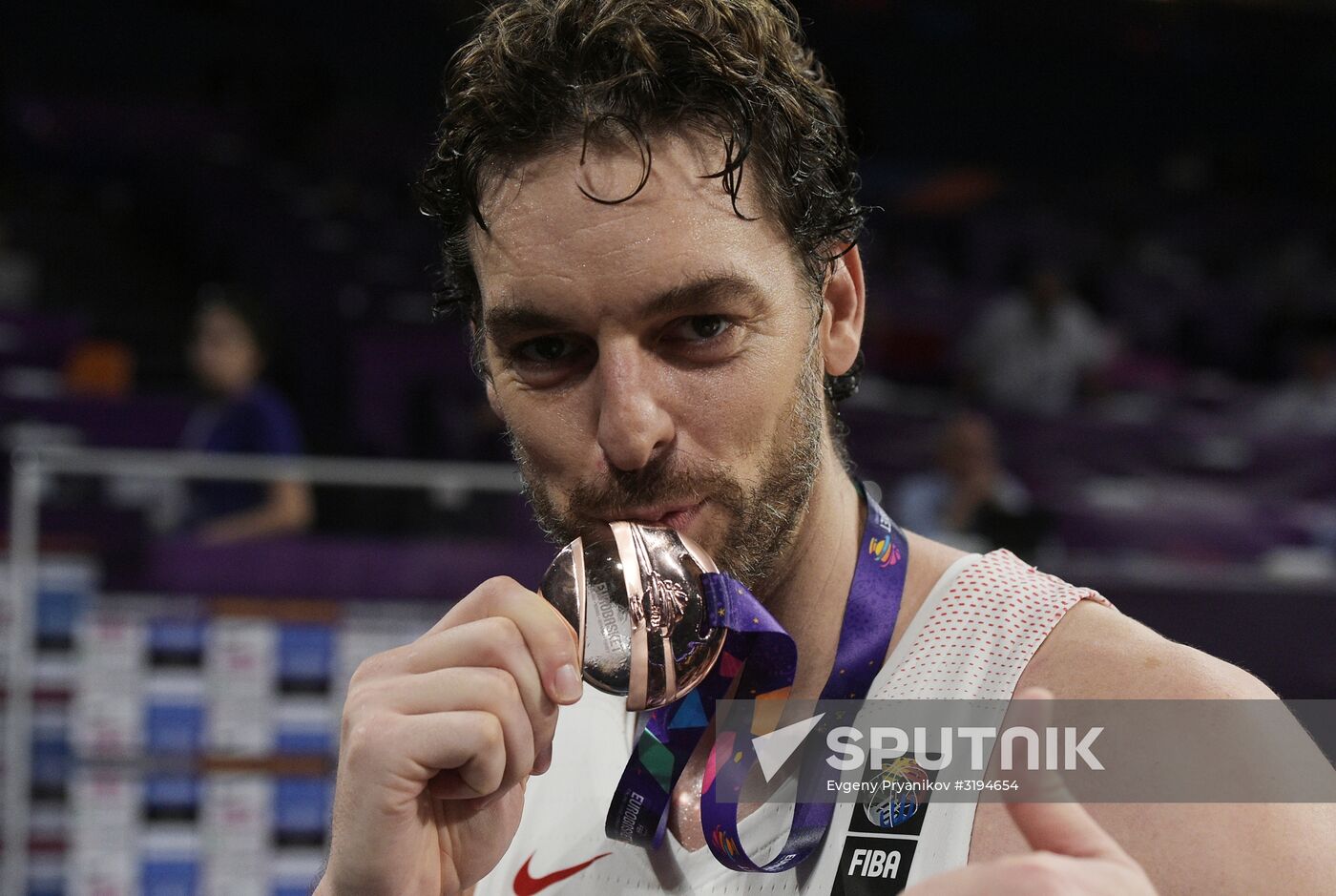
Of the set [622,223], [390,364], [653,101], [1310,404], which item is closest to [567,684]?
[622,223]

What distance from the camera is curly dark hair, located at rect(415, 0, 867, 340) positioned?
150cm

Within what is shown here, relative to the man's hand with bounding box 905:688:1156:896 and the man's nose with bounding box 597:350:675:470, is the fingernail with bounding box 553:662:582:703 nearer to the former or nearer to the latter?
the man's nose with bounding box 597:350:675:470

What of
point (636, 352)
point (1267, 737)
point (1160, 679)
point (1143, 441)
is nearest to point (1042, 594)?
point (1160, 679)

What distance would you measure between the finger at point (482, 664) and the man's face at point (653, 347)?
226mm

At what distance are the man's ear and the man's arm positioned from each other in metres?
0.46

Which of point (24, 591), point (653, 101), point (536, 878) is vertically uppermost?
point (653, 101)

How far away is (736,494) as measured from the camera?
4.82 feet

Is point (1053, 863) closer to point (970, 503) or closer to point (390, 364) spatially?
point (970, 503)

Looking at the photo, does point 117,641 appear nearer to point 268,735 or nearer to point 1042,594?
point 268,735

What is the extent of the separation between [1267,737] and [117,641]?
164 inches

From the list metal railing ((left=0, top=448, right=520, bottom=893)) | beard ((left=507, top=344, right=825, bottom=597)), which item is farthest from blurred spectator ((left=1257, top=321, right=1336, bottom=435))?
beard ((left=507, top=344, right=825, bottom=597))

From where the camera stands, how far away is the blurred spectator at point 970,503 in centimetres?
533

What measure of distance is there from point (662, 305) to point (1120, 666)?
1.96ft

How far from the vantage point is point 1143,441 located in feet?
26.8
